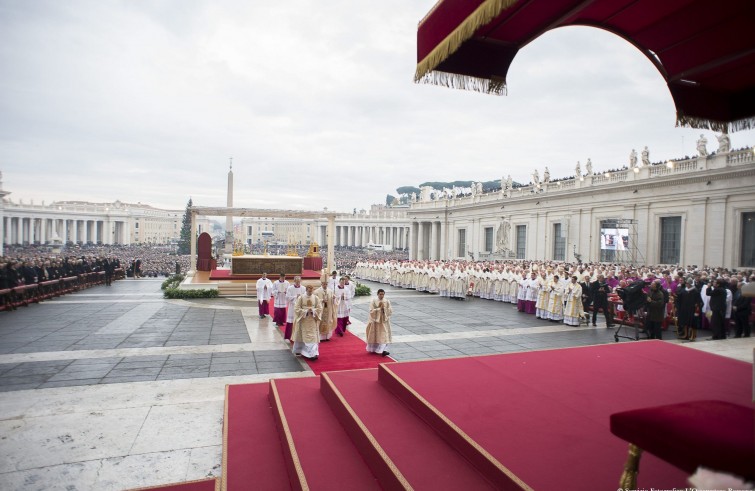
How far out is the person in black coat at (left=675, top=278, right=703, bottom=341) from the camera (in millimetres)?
11820

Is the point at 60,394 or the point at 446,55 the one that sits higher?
the point at 446,55

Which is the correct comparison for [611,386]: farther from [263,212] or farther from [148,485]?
[263,212]

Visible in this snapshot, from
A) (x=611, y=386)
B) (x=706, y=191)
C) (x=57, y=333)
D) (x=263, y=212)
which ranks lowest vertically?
(x=57, y=333)

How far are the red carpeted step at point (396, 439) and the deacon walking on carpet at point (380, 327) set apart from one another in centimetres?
341

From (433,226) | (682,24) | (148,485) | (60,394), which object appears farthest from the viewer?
(433,226)

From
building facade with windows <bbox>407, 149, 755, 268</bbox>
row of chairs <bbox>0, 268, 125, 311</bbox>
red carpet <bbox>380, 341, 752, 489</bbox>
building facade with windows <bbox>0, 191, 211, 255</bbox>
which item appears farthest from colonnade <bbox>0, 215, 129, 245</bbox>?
red carpet <bbox>380, 341, 752, 489</bbox>

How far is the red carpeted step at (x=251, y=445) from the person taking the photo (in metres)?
4.35

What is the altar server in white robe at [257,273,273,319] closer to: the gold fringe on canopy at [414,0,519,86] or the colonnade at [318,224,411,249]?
the gold fringe on canopy at [414,0,519,86]

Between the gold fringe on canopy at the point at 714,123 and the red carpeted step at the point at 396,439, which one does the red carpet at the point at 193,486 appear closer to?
the red carpeted step at the point at 396,439

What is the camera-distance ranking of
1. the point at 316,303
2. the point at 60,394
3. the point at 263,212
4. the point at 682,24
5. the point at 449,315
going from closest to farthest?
the point at 682,24 → the point at 60,394 → the point at 316,303 → the point at 449,315 → the point at 263,212

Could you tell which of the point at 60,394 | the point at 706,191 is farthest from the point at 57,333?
the point at 706,191

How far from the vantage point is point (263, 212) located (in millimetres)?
24562

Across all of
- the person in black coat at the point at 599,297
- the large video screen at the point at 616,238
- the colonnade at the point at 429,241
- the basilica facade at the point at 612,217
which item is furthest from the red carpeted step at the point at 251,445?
the colonnade at the point at 429,241

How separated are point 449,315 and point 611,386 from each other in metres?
10.8
